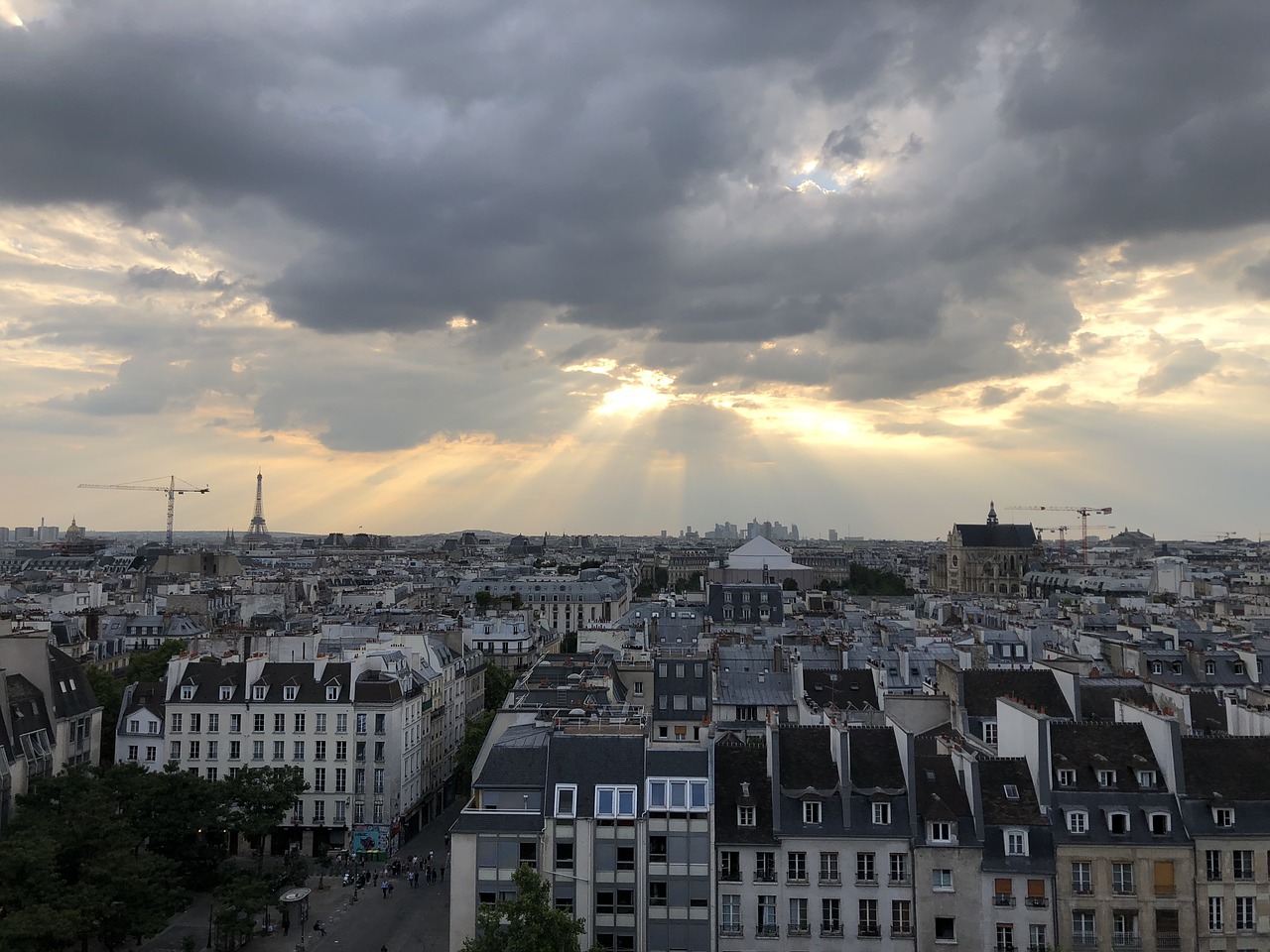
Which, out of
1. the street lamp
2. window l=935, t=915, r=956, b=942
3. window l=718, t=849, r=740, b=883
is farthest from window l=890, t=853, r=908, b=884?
the street lamp

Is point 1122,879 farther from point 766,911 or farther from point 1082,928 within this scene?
point 766,911

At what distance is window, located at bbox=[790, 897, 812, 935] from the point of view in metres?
36.2

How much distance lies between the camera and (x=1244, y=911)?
35281 mm

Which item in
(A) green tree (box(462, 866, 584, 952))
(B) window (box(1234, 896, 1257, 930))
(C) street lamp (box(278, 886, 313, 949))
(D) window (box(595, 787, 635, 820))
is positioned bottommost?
(C) street lamp (box(278, 886, 313, 949))

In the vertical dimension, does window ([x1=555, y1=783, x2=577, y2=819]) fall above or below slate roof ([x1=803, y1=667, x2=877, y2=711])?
below

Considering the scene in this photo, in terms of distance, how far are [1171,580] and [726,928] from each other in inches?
7211

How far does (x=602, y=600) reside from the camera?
176m

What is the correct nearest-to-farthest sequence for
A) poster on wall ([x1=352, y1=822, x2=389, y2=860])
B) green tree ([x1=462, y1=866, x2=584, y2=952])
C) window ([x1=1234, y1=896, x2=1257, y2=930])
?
green tree ([x1=462, y1=866, x2=584, y2=952]), window ([x1=1234, y1=896, x2=1257, y2=930]), poster on wall ([x1=352, y1=822, x2=389, y2=860])

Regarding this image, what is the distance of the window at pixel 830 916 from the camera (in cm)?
3609

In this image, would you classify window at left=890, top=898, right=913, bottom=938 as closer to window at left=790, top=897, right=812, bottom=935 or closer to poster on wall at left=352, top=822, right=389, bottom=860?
window at left=790, top=897, right=812, bottom=935

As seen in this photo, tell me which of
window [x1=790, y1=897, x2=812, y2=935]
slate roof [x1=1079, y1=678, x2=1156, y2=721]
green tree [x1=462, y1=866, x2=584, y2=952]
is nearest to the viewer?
green tree [x1=462, y1=866, x2=584, y2=952]

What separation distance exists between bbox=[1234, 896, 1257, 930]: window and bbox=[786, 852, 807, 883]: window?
576 inches

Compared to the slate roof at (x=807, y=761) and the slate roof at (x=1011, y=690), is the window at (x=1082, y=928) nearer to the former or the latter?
the slate roof at (x=807, y=761)

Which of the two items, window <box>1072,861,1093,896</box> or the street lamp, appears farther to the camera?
the street lamp
